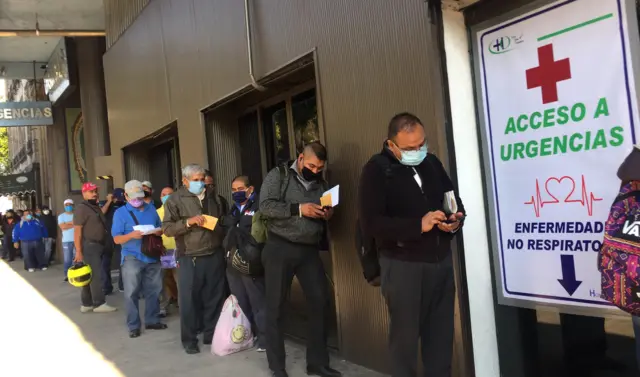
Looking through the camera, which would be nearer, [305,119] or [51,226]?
[305,119]

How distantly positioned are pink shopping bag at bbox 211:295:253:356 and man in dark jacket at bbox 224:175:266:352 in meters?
0.13

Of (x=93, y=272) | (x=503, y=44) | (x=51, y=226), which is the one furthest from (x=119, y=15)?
(x=51, y=226)

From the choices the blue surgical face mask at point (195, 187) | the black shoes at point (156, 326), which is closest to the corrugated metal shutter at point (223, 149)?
the blue surgical face mask at point (195, 187)

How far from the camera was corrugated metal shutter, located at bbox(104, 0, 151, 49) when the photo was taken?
9.08 m

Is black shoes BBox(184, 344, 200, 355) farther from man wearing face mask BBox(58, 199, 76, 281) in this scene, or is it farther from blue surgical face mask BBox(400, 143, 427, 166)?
man wearing face mask BBox(58, 199, 76, 281)

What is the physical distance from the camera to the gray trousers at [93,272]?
7879mm

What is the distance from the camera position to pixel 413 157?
312cm

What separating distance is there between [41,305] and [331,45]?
7.47 metres

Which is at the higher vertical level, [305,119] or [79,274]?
[305,119]

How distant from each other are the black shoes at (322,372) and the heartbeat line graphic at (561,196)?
2030 mm

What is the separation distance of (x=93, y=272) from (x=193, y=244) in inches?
128

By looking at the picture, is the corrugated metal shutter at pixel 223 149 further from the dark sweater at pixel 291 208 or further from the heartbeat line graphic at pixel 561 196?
the heartbeat line graphic at pixel 561 196

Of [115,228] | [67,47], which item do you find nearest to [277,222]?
[115,228]

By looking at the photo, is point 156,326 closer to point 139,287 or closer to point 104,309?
point 139,287
